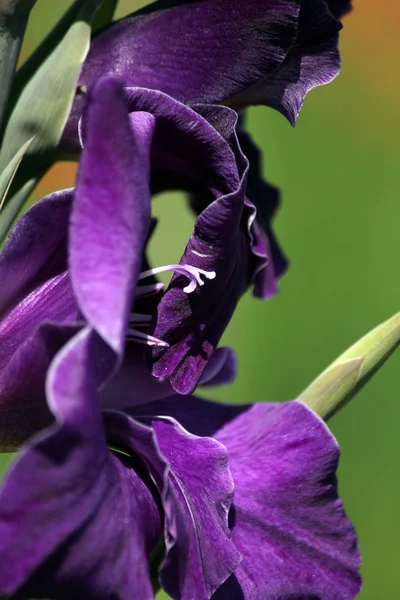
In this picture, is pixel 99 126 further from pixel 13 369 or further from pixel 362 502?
pixel 362 502

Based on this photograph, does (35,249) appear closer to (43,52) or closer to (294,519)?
(43,52)

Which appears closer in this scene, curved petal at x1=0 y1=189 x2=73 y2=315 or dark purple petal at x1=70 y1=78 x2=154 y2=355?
dark purple petal at x1=70 y1=78 x2=154 y2=355

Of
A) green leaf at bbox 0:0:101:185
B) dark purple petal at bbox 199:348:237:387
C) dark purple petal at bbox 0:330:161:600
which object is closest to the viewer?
dark purple petal at bbox 0:330:161:600

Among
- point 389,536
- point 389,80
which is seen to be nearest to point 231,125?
point 389,536

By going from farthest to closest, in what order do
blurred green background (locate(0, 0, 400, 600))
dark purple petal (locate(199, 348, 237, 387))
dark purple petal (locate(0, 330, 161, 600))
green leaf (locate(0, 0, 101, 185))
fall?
blurred green background (locate(0, 0, 400, 600)) < dark purple petal (locate(199, 348, 237, 387)) < green leaf (locate(0, 0, 101, 185)) < dark purple petal (locate(0, 330, 161, 600))

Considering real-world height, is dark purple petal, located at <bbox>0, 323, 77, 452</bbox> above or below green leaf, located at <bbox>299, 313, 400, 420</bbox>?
above

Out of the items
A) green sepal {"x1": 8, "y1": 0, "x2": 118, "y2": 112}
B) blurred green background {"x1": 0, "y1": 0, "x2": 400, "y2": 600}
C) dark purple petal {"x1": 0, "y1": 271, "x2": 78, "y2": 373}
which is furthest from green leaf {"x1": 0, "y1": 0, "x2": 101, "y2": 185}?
blurred green background {"x1": 0, "y1": 0, "x2": 400, "y2": 600}

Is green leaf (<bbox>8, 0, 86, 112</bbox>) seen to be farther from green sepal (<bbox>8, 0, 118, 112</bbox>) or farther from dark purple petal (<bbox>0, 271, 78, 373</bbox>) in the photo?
dark purple petal (<bbox>0, 271, 78, 373</bbox>)
